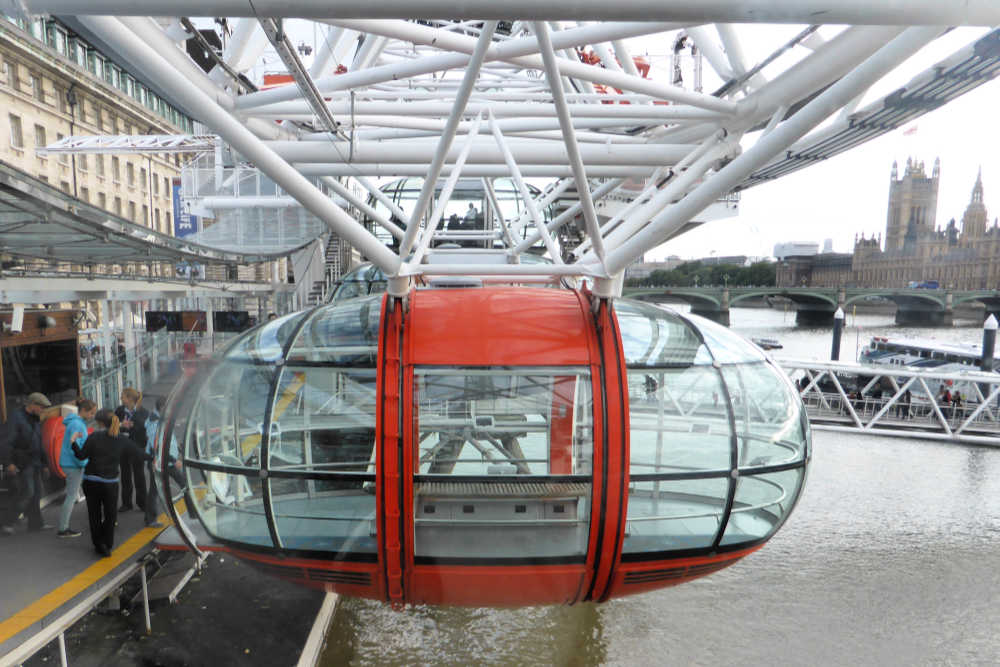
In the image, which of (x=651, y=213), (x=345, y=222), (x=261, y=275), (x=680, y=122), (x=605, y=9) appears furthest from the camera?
(x=261, y=275)

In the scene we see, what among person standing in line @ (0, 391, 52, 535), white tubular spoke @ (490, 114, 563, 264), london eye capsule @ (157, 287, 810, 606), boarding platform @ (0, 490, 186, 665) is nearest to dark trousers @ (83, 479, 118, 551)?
boarding platform @ (0, 490, 186, 665)

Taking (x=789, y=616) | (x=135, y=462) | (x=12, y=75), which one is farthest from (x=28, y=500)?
(x=12, y=75)

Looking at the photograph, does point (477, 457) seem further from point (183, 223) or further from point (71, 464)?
point (183, 223)

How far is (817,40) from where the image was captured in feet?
15.8

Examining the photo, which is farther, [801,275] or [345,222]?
[801,275]

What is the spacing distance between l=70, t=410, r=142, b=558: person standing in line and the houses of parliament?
224 ft

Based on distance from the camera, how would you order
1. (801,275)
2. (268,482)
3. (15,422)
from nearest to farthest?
(268,482)
(15,422)
(801,275)

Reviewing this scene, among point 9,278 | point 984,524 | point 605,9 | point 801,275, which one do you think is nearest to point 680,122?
point 605,9

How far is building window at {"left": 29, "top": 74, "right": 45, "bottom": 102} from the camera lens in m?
28.4

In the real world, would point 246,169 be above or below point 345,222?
above

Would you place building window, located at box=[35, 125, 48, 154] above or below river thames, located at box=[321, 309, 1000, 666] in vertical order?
above

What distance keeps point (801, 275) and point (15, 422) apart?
80.3 metres

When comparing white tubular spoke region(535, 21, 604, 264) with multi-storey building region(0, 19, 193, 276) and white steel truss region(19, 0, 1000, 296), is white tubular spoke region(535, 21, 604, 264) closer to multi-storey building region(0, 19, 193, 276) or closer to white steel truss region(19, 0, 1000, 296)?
white steel truss region(19, 0, 1000, 296)

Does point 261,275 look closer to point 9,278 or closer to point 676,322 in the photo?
point 9,278
